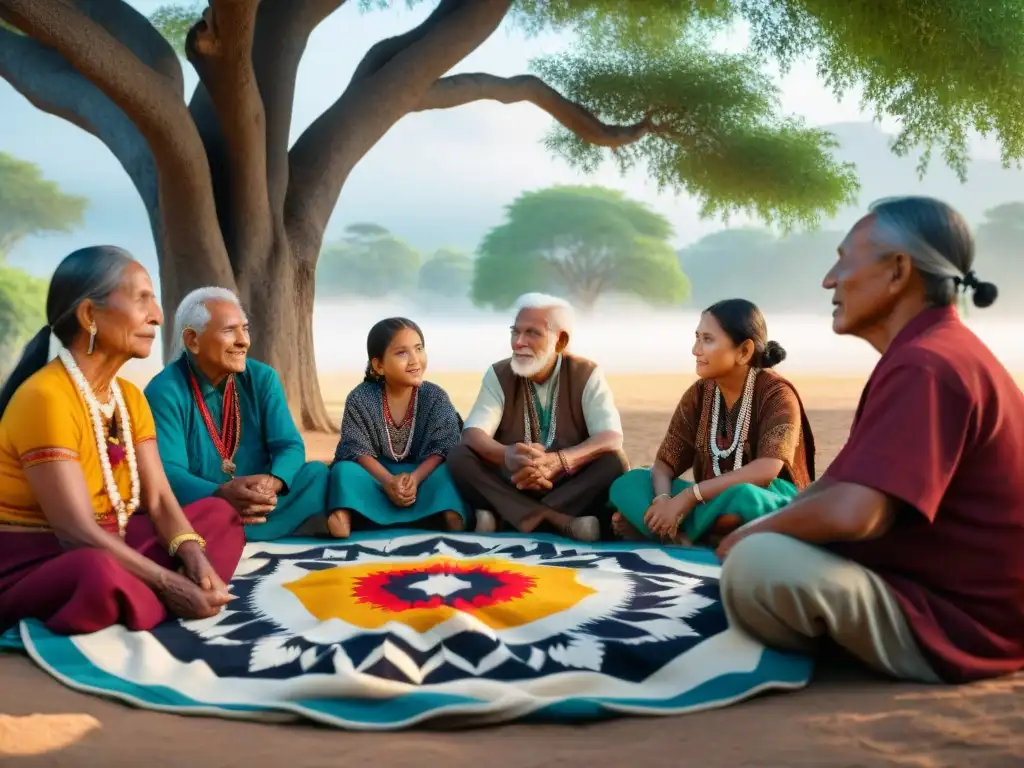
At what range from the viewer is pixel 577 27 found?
48.9 ft

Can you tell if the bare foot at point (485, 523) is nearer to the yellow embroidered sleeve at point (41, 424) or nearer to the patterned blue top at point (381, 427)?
the patterned blue top at point (381, 427)

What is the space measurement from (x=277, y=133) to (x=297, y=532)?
237 inches

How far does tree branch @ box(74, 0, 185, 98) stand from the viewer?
9906 millimetres

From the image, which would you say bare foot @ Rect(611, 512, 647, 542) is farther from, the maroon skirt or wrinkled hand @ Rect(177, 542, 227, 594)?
the maroon skirt

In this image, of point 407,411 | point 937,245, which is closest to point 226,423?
point 407,411

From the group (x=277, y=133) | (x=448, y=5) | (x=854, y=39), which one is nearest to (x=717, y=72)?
(x=854, y=39)

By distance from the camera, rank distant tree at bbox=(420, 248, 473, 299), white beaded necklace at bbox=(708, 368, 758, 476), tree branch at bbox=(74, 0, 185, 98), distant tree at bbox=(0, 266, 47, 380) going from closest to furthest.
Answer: white beaded necklace at bbox=(708, 368, 758, 476), tree branch at bbox=(74, 0, 185, 98), distant tree at bbox=(0, 266, 47, 380), distant tree at bbox=(420, 248, 473, 299)

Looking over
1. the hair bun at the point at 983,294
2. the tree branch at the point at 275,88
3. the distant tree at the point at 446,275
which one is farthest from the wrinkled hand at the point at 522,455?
the distant tree at the point at 446,275

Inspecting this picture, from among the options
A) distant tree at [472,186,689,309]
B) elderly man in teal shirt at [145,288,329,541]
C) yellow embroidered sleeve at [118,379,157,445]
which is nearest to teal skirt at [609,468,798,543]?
elderly man in teal shirt at [145,288,329,541]

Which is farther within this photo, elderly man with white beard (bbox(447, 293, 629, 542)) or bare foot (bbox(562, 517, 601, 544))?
elderly man with white beard (bbox(447, 293, 629, 542))

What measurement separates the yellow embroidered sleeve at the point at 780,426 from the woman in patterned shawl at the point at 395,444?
5.21ft

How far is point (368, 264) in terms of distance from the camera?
203 ft

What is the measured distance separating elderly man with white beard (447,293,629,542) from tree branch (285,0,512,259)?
558 centimetres

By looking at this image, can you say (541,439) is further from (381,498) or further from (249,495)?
(249,495)
